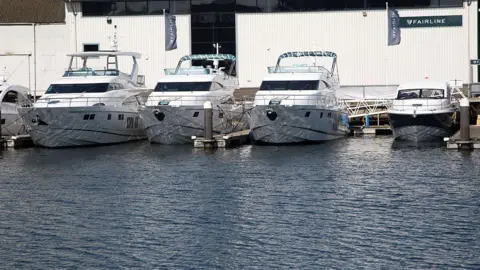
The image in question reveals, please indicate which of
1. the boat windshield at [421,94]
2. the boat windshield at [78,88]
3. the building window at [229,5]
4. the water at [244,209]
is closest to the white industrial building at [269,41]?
the building window at [229,5]

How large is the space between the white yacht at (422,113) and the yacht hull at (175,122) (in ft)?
26.8

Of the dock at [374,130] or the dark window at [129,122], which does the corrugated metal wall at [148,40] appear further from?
the dock at [374,130]

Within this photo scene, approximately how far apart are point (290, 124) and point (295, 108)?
107 cm

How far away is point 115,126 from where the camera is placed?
5078cm

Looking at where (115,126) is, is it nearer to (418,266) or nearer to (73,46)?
(73,46)

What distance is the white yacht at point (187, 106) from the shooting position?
4828cm

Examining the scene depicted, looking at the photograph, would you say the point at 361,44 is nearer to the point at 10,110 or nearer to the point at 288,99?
the point at 288,99

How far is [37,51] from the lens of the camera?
206 feet

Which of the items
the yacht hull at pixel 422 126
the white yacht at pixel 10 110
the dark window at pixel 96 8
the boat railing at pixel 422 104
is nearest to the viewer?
the boat railing at pixel 422 104

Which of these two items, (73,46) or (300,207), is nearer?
(300,207)

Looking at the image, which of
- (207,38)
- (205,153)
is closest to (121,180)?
(205,153)

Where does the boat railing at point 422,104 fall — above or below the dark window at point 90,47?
below

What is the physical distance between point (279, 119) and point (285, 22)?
1417cm

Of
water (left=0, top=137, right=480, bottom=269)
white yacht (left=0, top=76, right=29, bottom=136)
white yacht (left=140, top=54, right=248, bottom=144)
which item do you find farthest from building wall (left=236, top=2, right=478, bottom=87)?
water (left=0, top=137, right=480, bottom=269)
